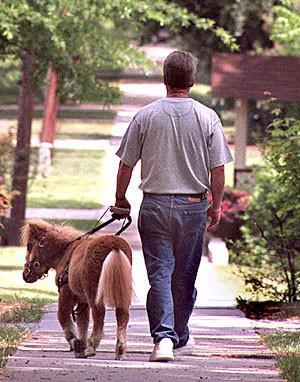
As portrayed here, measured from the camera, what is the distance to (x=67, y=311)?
9.48 meters

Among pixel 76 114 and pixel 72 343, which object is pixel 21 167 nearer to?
pixel 72 343

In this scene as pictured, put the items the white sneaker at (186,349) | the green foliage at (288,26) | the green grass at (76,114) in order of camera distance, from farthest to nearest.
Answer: the green grass at (76,114) → the green foliage at (288,26) → the white sneaker at (186,349)

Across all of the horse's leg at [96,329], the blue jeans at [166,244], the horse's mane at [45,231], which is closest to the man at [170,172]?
the blue jeans at [166,244]

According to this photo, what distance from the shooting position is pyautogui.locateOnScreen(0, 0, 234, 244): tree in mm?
20336

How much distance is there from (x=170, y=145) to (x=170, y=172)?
18 centimetres

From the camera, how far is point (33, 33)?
21.3 metres

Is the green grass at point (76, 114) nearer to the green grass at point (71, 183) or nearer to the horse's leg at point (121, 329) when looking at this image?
the green grass at point (71, 183)

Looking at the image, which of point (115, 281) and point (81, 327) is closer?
point (115, 281)

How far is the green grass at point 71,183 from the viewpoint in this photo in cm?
3294

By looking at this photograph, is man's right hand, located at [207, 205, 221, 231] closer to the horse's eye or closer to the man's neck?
the man's neck

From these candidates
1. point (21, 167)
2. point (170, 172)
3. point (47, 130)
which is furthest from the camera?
point (47, 130)

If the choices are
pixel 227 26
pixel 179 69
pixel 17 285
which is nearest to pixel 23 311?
pixel 179 69

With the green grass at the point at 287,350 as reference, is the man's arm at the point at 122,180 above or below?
above

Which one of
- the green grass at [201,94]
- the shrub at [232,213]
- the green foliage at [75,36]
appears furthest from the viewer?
the green grass at [201,94]
